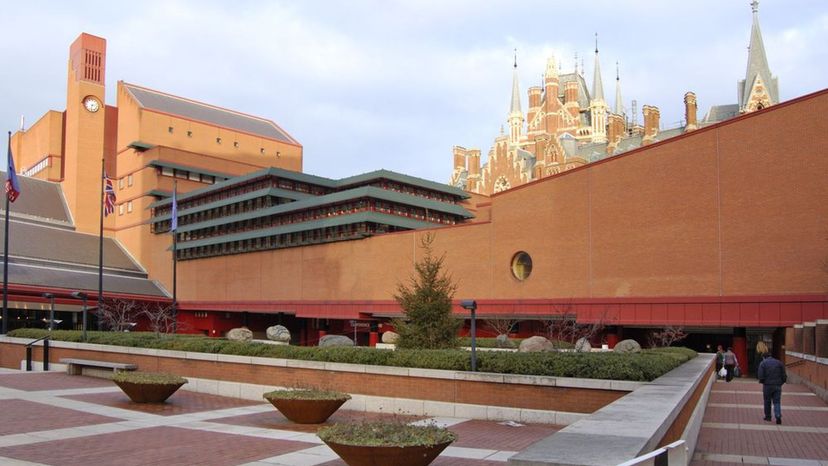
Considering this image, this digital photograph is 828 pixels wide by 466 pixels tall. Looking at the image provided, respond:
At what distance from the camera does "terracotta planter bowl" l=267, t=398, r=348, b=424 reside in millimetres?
15547

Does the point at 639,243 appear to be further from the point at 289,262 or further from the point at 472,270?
the point at 289,262

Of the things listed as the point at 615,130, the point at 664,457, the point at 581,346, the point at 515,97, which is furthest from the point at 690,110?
the point at 664,457

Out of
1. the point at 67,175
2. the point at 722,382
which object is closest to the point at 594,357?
the point at 722,382

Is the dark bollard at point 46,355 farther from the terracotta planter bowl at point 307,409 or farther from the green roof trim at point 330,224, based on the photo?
the green roof trim at point 330,224

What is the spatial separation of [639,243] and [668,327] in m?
4.75

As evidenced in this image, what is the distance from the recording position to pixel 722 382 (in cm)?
2961

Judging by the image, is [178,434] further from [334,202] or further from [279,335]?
[334,202]

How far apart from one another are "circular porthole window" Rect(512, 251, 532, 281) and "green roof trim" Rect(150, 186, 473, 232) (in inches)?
651

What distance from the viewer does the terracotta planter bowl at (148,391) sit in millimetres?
18500

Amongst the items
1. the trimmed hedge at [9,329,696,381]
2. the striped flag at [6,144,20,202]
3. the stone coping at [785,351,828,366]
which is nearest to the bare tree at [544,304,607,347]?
the stone coping at [785,351,828,366]

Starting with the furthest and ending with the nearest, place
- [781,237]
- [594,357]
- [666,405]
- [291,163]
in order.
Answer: [291,163]
[781,237]
[594,357]
[666,405]

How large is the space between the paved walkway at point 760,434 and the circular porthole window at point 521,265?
2338 cm

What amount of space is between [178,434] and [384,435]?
6673 millimetres

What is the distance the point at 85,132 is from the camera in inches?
3263
